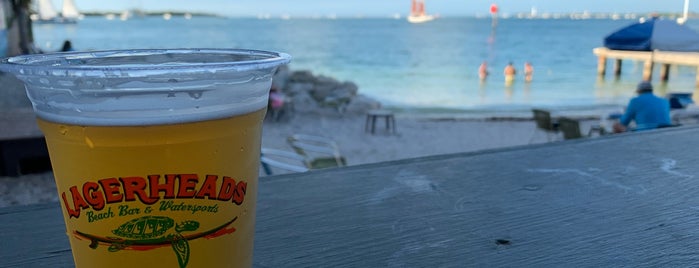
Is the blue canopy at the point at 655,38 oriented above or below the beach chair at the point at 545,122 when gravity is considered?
above

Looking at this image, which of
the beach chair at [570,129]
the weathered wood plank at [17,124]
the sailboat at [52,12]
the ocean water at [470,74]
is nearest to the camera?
the weathered wood plank at [17,124]

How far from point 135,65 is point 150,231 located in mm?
147

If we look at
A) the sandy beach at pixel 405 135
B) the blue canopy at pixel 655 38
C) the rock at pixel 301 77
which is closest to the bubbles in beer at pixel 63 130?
the sandy beach at pixel 405 135

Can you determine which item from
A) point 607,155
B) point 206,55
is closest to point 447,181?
point 607,155

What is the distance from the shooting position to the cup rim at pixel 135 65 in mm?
440

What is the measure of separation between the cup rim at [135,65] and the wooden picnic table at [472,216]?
0.34 m

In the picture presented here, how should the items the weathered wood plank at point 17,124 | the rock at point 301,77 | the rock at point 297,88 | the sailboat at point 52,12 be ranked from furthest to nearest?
the sailboat at point 52,12 → the rock at point 301,77 → the rock at point 297,88 → the weathered wood plank at point 17,124

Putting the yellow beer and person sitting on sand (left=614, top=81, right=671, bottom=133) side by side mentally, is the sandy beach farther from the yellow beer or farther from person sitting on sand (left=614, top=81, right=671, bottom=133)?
the yellow beer

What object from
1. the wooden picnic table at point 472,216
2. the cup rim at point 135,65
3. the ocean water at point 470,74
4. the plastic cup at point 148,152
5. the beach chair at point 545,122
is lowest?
the ocean water at point 470,74

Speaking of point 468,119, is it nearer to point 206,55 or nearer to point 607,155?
point 607,155

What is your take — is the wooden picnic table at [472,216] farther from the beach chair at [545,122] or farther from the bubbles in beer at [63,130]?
the beach chair at [545,122]

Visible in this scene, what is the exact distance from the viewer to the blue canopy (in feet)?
34.7

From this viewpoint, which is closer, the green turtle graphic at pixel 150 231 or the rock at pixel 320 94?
the green turtle graphic at pixel 150 231

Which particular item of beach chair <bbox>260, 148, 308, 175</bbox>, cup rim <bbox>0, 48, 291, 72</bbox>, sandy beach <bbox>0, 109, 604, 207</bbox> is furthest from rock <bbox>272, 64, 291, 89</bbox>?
cup rim <bbox>0, 48, 291, 72</bbox>
